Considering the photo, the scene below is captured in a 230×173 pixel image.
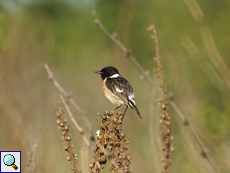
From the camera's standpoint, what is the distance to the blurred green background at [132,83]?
157 inches

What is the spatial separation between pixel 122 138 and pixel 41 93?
9.05ft

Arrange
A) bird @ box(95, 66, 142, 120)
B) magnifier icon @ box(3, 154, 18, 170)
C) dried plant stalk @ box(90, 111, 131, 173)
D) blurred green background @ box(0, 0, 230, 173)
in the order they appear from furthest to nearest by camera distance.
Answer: bird @ box(95, 66, 142, 120) → magnifier icon @ box(3, 154, 18, 170) → blurred green background @ box(0, 0, 230, 173) → dried plant stalk @ box(90, 111, 131, 173)

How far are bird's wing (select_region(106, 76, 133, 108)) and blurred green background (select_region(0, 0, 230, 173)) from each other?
1.11ft

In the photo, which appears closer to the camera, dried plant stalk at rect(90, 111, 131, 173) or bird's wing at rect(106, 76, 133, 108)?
dried plant stalk at rect(90, 111, 131, 173)

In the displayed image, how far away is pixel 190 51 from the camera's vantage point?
11.4 ft

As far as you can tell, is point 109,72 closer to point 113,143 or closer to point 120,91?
point 120,91

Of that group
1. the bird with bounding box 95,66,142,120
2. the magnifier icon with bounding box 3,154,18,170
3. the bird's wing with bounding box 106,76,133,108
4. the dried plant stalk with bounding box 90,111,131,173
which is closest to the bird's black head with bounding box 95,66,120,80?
the bird with bounding box 95,66,142,120

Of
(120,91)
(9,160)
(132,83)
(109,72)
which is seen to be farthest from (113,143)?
(132,83)

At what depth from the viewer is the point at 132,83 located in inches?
371

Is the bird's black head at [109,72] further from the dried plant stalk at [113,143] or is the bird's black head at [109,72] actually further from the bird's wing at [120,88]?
the dried plant stalk at [113,143]

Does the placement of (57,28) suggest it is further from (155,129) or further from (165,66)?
(155,129)

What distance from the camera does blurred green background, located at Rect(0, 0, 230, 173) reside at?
3982mm

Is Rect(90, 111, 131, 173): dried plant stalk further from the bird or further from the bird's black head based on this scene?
the bird's black head

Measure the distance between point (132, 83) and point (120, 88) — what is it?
11.7ft
